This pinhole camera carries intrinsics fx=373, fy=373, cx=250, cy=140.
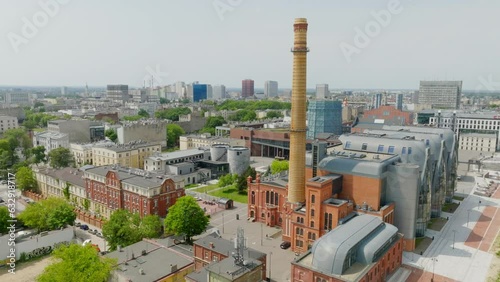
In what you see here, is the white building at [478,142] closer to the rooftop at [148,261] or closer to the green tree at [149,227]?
the green tree at [149,227]

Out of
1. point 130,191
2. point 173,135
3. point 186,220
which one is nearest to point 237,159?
point 130,191

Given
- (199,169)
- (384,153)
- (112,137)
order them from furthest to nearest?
(112,137)
(199,169)
(384,153)

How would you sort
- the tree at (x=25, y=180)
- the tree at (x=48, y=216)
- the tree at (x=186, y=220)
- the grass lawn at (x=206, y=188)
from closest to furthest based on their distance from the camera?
1. the tree at (x=186, y=220)
2. the tree at (x=48, y=216)
3. the tree at (x=25, y=180)
4. the grass lawn at (x=206, y=188)

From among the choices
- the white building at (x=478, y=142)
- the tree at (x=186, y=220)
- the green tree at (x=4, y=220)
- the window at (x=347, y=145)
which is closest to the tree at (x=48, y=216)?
the green tree at (x=4, y=220)

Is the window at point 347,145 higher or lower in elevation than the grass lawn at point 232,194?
higher

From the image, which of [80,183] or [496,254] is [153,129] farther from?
[496,254]

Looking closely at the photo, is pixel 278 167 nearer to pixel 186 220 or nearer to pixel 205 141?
pixel 205 141

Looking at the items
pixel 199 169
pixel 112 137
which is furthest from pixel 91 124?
pixel 199 169
